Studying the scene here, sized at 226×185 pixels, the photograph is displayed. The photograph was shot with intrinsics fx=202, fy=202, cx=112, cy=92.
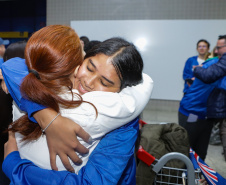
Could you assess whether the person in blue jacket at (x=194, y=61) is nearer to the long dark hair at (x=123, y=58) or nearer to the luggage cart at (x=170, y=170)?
the luggage cart at (x=170, y=170)

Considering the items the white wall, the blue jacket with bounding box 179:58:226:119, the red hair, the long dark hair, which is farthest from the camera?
the white wall

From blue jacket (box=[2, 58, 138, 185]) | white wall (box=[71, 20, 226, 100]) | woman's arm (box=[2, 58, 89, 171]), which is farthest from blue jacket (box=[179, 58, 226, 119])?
white wall (box=[71, 20, 226, 100])

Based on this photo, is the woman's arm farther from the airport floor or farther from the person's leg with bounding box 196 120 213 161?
the airport floor

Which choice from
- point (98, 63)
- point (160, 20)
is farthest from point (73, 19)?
point (98, 63)

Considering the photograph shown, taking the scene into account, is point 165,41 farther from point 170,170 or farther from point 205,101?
point 170,170

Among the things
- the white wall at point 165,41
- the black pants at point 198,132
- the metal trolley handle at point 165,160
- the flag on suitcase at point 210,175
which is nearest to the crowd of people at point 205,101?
the black pants at point 198,132

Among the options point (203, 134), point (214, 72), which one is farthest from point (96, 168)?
point (203, 134)

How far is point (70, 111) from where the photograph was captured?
659 millimetres

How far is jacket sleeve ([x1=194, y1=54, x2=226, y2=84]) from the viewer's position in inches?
71.1

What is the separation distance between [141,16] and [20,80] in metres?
4.64

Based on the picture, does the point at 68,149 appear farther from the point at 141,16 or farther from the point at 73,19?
the point at 73,19

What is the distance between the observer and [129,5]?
4.90 m

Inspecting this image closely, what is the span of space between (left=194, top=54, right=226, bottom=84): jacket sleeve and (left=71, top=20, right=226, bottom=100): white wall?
2.96 meters

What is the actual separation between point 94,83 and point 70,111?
17 cm
